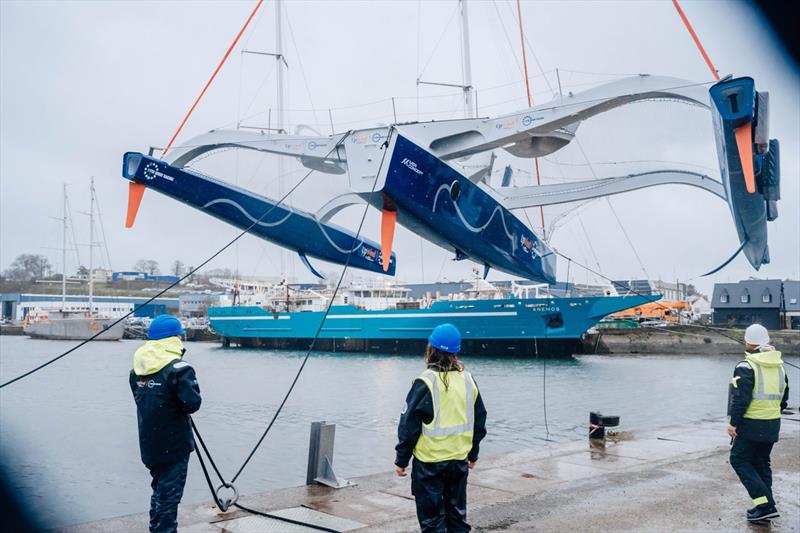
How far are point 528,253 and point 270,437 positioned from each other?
6063mm

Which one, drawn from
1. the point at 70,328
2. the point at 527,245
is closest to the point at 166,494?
the point at 527,245

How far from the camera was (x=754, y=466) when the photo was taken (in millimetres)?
4621

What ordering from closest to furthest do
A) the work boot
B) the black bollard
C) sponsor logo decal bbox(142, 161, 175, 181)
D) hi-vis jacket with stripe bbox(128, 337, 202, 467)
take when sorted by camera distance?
hi-vis jacket with stripe bbox(128, 337, 202, 467) → the work boot → the black bollard → sponsor logo decal bbox(142, 161, 175, 181)

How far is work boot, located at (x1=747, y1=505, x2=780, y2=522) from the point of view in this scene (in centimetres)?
442

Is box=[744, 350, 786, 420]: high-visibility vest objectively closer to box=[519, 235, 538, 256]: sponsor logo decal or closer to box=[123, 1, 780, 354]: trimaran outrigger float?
box=[123, 1, 780, 354]: trimaran outrigger float

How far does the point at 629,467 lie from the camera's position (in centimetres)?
659

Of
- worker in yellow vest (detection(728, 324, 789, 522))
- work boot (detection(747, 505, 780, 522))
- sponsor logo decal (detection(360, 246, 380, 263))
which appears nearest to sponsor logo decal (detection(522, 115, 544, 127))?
sponsor logo decal (detection(360, 246, 380, 263))

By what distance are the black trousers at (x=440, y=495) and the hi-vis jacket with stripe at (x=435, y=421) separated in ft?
0.19

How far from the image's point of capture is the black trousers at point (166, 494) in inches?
141

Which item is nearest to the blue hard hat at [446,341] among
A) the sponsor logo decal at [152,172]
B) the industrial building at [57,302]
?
the sponsor logo decal at [152,172]

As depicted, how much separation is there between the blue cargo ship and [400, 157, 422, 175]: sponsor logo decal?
24721mm

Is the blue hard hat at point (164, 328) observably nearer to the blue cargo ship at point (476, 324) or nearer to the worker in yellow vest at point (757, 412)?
the worker in yellow vest at point (757, 412)

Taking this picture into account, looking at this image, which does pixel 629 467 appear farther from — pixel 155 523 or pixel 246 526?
pixel 155 523

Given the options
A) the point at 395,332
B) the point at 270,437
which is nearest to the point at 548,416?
the point at 270,437
